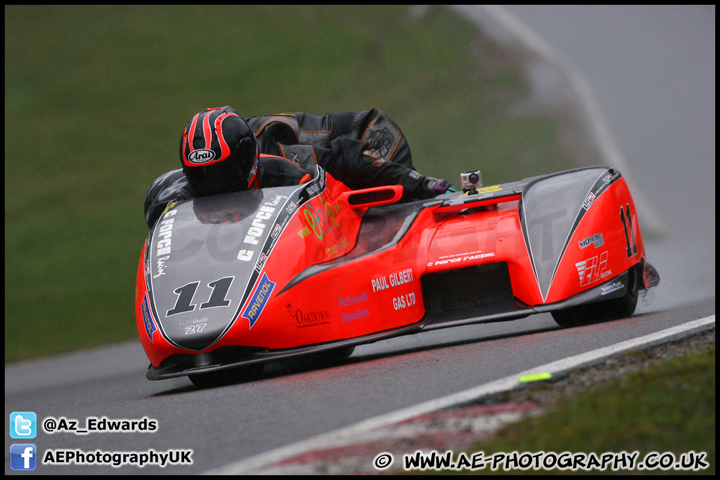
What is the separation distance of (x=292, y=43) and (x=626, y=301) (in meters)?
20.4

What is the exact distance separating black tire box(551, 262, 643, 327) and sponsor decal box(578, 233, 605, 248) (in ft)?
1.08

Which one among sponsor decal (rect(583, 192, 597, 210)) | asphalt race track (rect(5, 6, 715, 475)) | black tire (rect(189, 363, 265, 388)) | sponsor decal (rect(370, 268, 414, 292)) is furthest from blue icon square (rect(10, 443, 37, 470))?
sponsor decal (rect(583, 192, 597, 210))

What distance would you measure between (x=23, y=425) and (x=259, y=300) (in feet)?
4.09

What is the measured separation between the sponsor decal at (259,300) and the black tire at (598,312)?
166 centimetres

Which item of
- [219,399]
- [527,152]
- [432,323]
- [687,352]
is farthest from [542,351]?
[527,152]

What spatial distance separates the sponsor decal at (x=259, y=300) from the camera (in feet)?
14.7

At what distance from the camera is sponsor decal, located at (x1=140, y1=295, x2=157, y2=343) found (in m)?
4.59

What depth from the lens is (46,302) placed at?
1210 cm

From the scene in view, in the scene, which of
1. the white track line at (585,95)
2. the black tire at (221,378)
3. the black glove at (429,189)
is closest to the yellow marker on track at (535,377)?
the black tire at (221,378)

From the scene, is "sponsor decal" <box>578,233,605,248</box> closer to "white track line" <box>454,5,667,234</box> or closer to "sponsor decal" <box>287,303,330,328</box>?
"sponsor decal" <box>287,303,330,328</box>

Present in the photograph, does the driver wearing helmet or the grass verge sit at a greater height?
the driver wearing helmet

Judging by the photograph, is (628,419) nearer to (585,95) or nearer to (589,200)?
(589,200)

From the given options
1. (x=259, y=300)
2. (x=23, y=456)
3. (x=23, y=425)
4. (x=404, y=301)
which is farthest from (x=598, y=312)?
(x=23, y=456)
